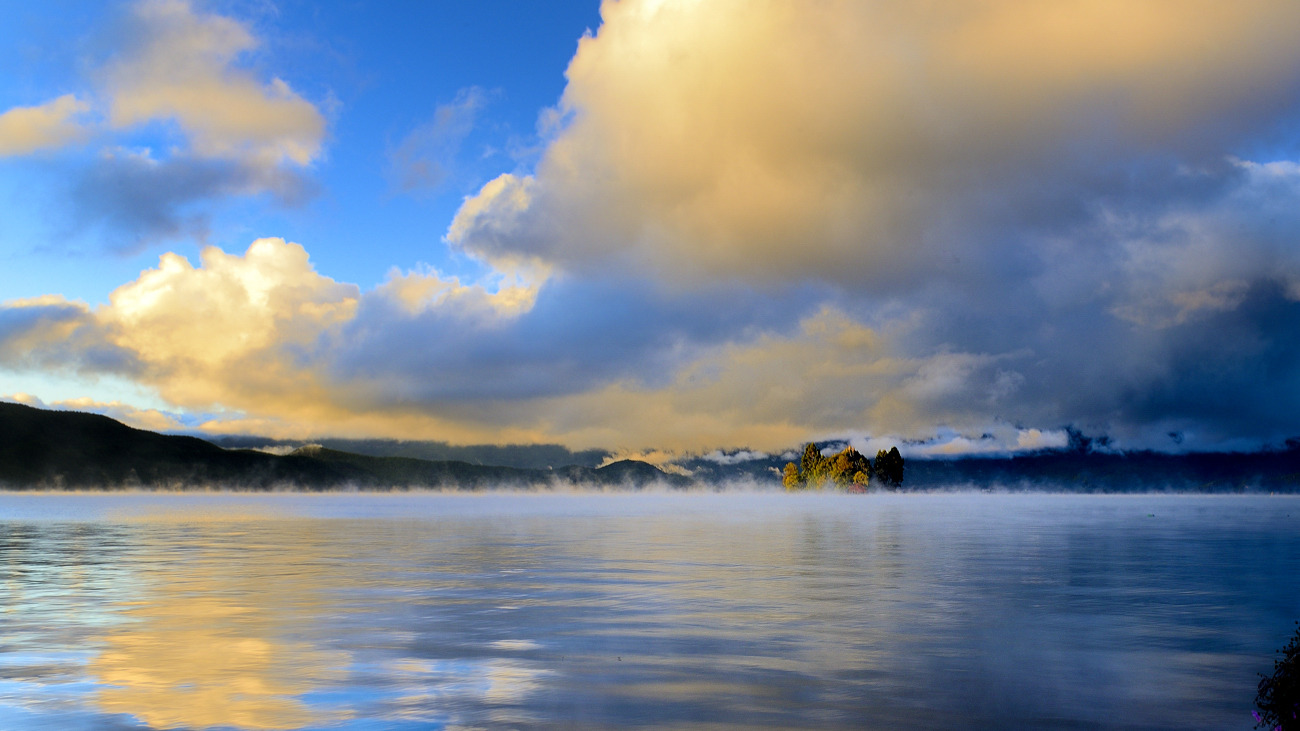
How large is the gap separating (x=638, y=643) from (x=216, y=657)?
31.1ft

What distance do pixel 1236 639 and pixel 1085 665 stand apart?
674 centimetres

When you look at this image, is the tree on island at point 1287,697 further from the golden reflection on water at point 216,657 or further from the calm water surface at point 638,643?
the golden reflection on water at point 216,657

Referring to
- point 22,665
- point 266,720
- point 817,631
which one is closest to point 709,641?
point 817,631

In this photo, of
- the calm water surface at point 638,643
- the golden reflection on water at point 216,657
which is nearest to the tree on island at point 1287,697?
the calm water surface at point 638,643

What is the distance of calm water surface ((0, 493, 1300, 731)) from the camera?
1703 cm

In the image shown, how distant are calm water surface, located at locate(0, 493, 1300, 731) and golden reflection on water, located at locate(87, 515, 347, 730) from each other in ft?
0.28

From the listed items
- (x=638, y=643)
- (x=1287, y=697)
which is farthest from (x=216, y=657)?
(x=1287, y=697)

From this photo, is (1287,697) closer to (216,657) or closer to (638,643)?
(638,643)

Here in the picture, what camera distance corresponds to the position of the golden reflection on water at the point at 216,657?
17.0m

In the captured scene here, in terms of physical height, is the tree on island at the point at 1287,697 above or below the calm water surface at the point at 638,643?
above

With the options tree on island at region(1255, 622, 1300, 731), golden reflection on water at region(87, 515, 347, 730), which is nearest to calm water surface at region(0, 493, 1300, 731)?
golden reflection on water at region(87, 515, 347, 730)

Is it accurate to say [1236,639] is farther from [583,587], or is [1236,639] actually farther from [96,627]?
[96,627]

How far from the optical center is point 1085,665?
21250 millimetres

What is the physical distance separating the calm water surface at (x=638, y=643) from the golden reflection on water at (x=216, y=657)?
0.09 meters
